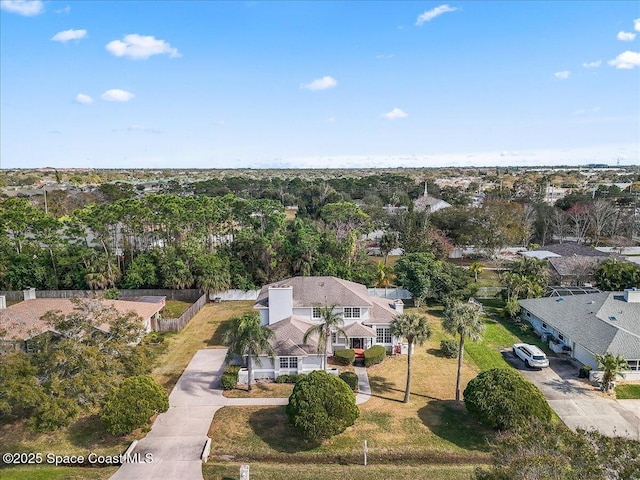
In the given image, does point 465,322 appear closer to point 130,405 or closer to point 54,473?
point 130,405

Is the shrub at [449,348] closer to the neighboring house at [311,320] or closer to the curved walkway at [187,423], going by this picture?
the neighboring house at [311,320]

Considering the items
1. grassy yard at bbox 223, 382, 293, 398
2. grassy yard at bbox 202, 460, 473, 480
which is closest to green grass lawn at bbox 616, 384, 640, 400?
grassy yard at bbox 202, 460, 473, 480

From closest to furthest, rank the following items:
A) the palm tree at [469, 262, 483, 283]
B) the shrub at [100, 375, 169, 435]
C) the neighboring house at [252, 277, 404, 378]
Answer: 1. the shrub at [100, 375, 169, 435]
2. the neighboring house at [252, 277, 404, 378]
3. the palm tree at [469, 262, 483, 283]

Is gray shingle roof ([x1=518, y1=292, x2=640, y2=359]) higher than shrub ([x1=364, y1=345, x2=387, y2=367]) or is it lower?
higher

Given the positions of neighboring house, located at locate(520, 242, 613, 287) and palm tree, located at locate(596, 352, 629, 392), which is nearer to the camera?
palm tree, located at locate(596, 352, 629, 392)

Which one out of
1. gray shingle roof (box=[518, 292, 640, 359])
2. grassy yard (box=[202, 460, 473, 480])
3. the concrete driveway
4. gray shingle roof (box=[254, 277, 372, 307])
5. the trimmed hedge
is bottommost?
grassy yard (box=[202, 460, 473, 480])

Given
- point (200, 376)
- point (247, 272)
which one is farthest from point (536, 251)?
point (200, 376)

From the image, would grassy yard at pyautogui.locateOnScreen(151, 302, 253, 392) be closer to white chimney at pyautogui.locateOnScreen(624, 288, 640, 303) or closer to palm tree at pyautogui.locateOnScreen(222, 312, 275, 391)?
palm tree at pyautogui.locateOnScreen(222, 312, 275, 391)
